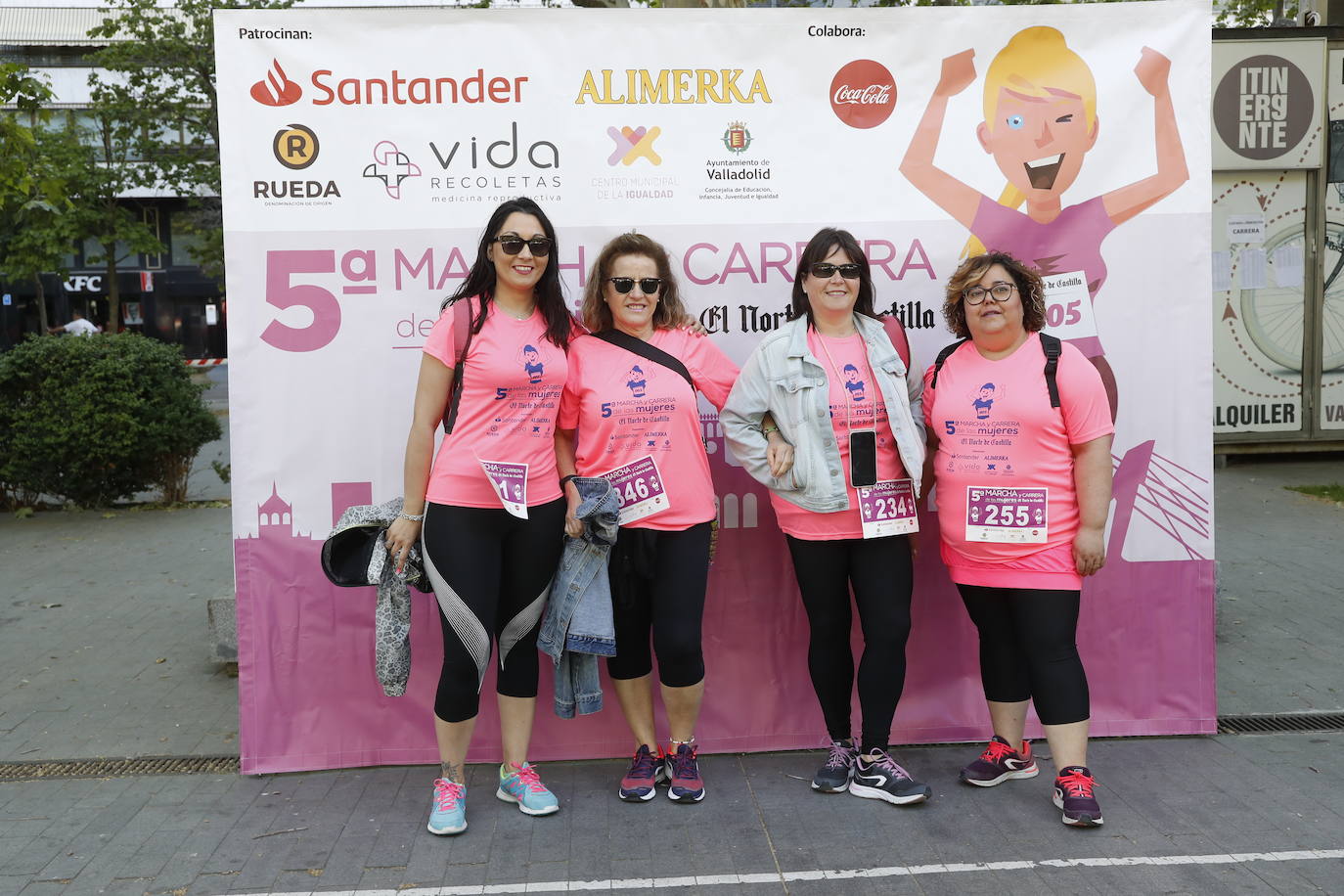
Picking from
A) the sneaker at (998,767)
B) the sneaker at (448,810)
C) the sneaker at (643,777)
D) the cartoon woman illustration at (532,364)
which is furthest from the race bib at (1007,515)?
the sneaker at (448,810)

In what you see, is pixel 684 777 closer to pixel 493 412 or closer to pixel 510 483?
pixel 510 483

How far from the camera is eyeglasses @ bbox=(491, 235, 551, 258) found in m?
3.81

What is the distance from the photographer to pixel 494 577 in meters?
3.85

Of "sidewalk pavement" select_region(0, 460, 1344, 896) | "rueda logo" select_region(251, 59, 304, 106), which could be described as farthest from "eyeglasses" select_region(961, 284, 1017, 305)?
"rueda logo" select_region(251, 59, 304, 106)

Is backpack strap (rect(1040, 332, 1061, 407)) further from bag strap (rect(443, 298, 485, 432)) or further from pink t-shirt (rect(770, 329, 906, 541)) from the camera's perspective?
bag strap (rect(443, 298, 485, 432))

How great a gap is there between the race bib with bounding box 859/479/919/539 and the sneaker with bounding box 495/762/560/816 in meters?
1.43

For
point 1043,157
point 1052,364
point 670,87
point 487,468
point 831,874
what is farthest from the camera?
point 1043,157

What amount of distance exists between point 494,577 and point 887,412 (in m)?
1.44

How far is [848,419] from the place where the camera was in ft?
13.0

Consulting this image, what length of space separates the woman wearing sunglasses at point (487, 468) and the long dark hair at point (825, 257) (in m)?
0.84

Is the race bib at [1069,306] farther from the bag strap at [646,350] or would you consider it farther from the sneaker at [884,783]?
the sneaker at [884,783]

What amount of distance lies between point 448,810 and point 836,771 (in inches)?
54.2

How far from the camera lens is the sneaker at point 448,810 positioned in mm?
3854

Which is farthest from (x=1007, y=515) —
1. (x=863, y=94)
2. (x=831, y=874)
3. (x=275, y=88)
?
(x=275, y=88)
